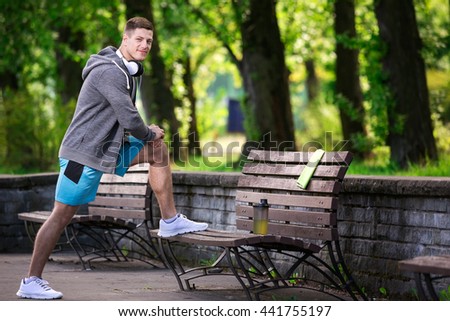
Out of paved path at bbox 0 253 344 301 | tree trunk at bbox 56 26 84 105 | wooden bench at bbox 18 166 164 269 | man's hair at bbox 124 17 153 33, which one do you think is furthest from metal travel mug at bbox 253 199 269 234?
tree trunk at bbox 56 26 84 105

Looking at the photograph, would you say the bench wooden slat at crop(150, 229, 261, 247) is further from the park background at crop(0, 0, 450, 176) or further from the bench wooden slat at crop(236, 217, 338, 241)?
the park background at crop(0, 0, 450, 176)

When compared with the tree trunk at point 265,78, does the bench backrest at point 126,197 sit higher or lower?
lower

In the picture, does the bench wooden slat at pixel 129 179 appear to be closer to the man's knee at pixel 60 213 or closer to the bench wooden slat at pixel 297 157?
the bench wooden slat at pixel 297 157

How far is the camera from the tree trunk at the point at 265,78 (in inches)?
694

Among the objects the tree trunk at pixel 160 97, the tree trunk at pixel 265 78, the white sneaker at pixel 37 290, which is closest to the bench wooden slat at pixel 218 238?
the white sneaker at pixel 37 290

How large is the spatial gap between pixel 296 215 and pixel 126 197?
3057mm

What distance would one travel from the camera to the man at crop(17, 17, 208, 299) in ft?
26.3

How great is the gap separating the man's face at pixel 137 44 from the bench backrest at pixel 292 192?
54.5 inches

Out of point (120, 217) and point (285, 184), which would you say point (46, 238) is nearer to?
point (285, 184)

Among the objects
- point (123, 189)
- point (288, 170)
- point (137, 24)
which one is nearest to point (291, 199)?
point (288, 170)

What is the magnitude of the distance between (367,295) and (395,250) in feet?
1.53

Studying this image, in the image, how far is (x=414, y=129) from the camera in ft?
46.8

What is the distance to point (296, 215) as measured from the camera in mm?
8352

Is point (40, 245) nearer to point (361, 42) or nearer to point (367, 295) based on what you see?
point (367, 295)
